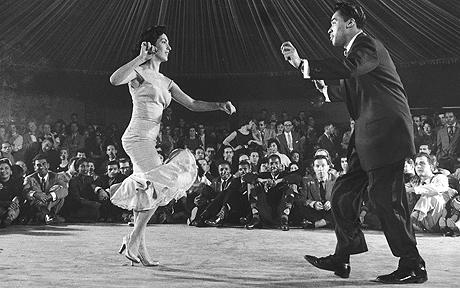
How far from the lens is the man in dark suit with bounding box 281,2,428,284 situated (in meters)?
3.20

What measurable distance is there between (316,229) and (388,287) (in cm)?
356

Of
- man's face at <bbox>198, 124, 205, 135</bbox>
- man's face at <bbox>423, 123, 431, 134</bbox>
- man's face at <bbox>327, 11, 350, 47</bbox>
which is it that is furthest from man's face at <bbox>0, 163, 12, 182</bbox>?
man's face at <bbox>423, 123, 431, 134</bbox>

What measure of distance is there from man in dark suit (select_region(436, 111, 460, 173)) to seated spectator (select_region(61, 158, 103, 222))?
4.37 meters

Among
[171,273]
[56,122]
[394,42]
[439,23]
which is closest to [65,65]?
[56,122]

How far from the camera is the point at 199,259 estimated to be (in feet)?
13.7

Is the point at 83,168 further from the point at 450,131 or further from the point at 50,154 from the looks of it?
the point at 450,131

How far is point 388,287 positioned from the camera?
10.1 feet

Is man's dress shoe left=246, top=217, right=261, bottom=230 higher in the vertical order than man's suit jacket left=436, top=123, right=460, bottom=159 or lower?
lower

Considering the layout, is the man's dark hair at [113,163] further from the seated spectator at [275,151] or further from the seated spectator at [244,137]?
the seated spectator at [275,151]

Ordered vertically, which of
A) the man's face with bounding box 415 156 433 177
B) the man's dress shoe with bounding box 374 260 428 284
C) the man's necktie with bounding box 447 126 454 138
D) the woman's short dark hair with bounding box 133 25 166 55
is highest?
the woman's short dark hair with bounding box 133 25 166 55

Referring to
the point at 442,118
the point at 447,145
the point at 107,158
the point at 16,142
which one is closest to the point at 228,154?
the point at 107,158

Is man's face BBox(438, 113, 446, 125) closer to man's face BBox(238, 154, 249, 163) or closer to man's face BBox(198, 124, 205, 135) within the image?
man's face BBox(238, 154, 249, 163)

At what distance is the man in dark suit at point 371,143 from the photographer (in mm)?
3201

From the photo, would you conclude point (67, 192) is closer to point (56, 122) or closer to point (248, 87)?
point (56, 122)
